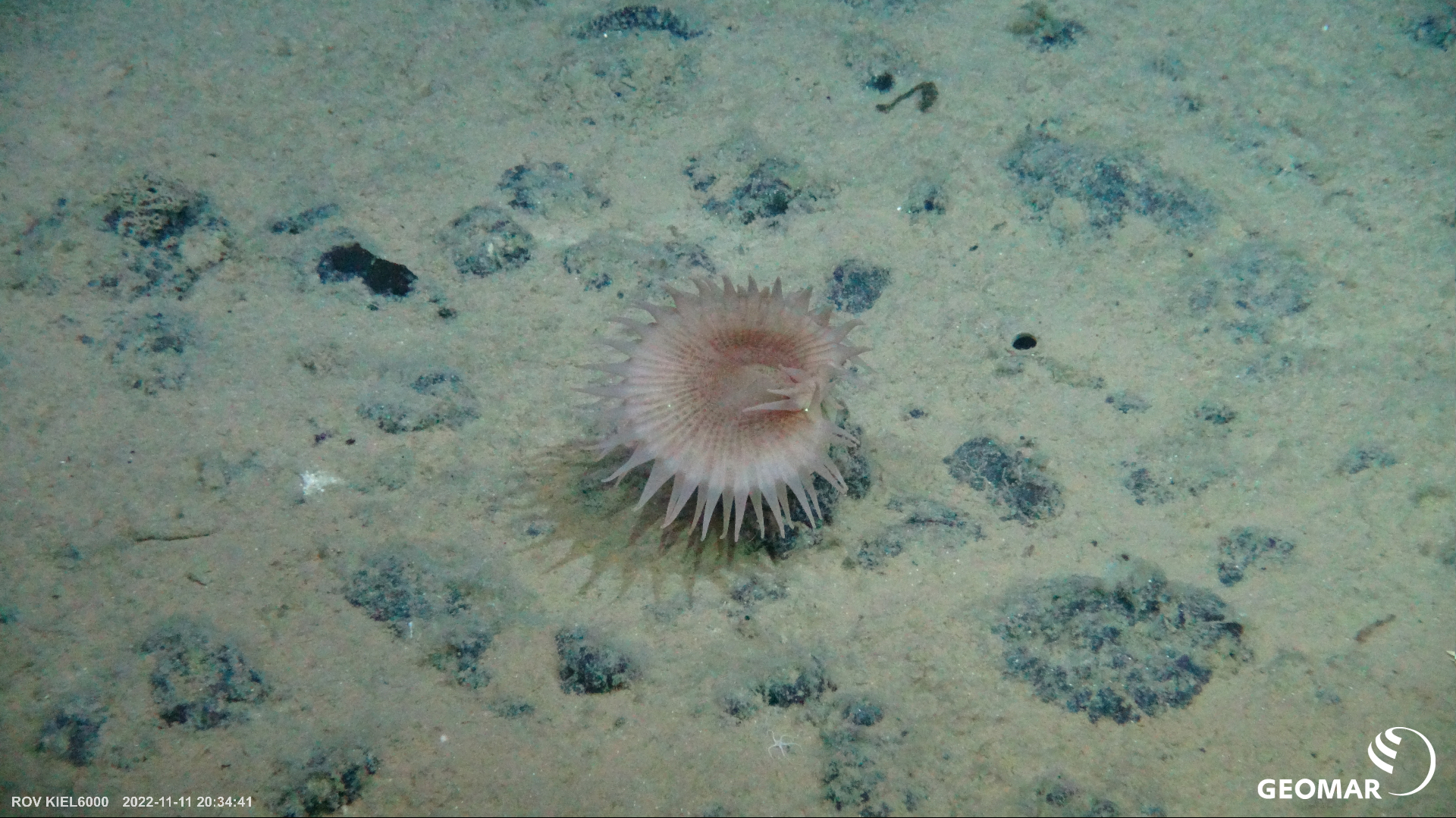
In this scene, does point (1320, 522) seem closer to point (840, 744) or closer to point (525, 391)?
point (840, 744)

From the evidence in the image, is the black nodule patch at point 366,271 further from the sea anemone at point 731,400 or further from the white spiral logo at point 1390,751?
the white spiral logo at point 1390,751

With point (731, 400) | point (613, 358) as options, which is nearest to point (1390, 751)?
point (731, 400)

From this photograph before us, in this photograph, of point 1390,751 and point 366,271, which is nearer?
point 1390,751

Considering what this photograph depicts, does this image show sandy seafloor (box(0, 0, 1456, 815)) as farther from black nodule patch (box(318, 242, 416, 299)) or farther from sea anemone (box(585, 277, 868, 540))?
sea anemone (box(585, 277, 868, 540))

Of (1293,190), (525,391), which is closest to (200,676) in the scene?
(525,391)

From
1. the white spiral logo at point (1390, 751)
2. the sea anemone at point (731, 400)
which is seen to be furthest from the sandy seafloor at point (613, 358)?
the sea anemone at point (731, 400)

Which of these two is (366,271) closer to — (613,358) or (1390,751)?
A: (613,358)
